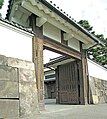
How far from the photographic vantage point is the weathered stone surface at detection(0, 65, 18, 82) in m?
6.80

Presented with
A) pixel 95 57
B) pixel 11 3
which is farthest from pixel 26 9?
pixel 95 57

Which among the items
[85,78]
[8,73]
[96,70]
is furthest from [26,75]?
[96,70]

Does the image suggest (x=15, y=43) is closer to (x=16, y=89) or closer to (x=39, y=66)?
(x=16, y=89)

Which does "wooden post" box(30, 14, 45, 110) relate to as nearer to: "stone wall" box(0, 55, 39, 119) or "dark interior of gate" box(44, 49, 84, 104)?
"stone wall" box(0, 55, 39, 119)

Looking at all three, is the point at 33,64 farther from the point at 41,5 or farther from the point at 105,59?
the point at 105,59

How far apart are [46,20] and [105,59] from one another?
57.3 ft

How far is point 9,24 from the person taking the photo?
24.9ft

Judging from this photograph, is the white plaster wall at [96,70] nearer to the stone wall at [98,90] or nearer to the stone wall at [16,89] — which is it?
the stone wall at [98,90]

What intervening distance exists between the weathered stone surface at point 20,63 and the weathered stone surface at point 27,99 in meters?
0.62

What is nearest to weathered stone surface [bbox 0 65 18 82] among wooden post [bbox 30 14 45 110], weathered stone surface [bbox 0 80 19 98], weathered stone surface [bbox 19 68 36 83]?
weathered stone surface [bbox 0 80 19 98]

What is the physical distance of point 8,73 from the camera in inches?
277

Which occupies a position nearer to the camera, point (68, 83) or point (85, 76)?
point (85, 76)

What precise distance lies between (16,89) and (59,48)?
4903 millimetres

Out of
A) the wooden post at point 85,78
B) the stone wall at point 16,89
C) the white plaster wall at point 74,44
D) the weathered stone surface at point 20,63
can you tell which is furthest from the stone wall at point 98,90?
the stone wall at point 16,89
